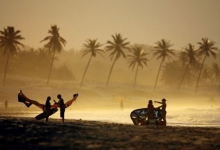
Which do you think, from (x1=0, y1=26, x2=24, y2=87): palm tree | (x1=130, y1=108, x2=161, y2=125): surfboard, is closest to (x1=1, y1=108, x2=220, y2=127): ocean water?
(x1=130, y1=108, x2=161, y2=125): surfboard

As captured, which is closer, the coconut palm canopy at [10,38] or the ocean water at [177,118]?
the ocean water at [177,118]

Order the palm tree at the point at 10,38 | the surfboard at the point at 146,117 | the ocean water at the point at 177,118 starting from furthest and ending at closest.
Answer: the palm tree at the point at 10,38 → the ocean water at the point at 177,118 → the surfboard at the point at 146,117

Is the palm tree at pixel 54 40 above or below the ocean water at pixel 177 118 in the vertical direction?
above

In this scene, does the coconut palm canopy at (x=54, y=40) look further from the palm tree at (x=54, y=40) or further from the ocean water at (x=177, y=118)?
the ocean water at (x=177, y=118)

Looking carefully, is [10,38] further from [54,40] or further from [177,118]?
[177,118]

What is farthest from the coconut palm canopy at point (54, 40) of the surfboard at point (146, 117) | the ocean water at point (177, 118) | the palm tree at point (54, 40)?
the surfboard at point (146, 117)

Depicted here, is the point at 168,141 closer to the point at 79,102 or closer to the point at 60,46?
the point at 79,102

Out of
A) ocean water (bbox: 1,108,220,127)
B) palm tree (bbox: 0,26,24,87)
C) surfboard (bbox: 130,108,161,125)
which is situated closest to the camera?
surfboard (bbox: 130,108,161,125)

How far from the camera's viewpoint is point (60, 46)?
2670 inches

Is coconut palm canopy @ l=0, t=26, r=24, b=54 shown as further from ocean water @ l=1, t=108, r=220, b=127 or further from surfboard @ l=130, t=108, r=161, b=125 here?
surfboard @ l=130, t=108, r=161, b=125

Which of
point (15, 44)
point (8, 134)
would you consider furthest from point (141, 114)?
point (15, 44)

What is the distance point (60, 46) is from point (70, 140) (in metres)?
58.3

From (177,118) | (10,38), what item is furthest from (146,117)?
(10,38)

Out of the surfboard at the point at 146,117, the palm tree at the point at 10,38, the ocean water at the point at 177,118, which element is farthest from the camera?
the palm tree at the point at 10,38
